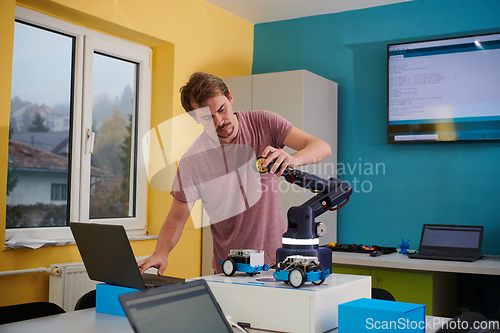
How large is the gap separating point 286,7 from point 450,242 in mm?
2096

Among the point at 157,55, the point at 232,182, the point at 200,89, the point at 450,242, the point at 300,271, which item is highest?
the point at 157,55

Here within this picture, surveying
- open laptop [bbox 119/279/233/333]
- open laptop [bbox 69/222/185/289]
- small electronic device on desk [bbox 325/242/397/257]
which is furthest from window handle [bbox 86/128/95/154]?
open laptop [bbox 119/279/233/333]

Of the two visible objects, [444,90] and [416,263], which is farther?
[444,90]

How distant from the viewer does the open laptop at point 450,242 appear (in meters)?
2.81

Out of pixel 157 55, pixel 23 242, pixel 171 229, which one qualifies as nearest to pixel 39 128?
pixel 23 242

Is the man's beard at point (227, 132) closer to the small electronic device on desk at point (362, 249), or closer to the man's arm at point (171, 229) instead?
the man's arm at point (171, 229)

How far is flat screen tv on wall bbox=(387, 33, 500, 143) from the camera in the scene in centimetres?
302

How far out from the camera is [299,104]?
321 centimetres

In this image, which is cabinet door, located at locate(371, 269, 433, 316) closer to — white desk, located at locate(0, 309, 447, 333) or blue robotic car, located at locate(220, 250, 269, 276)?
white desk, located at locate(0, 309, 447, 333)

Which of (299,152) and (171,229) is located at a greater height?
(299,152)

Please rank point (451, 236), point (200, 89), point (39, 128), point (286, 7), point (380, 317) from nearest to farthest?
point (380, 317)
point (200, 89)
point (39, 128)
point (451, 236)
point (286, 7)

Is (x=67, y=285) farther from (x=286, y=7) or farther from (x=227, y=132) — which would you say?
(x=286, y=7)

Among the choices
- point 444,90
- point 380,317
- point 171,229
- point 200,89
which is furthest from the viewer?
point 444,90

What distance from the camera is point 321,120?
336 centimetres
